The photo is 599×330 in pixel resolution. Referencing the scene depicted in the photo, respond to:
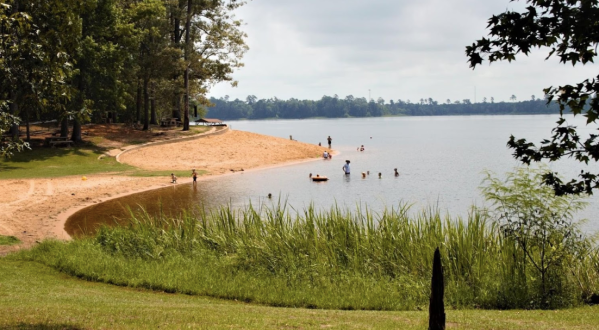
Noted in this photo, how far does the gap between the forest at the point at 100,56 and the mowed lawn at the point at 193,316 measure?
4.19 metres

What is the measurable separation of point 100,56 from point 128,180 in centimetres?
1318

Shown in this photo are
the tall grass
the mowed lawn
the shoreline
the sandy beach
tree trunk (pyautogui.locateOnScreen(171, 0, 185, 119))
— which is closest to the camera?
the mowed lawn

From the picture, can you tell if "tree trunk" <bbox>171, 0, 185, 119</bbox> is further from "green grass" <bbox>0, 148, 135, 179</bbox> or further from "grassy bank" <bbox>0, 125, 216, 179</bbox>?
"green grass" <bbox>0, 148, 135, 179</bbox>

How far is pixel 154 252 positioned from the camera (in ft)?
60.5

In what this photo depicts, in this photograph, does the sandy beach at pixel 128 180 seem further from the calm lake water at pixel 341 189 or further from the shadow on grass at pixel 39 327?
the shadow on grass at pixel 39 327

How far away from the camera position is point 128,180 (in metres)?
40.1

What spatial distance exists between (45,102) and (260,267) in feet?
24.3

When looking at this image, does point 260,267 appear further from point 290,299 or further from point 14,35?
point 14,35

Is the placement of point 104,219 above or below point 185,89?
below

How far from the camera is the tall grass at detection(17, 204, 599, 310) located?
14.3m

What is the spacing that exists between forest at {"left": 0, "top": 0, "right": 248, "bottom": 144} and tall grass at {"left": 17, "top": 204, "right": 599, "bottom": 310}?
15.1ft

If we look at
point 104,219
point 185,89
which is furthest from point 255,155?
point 104,219

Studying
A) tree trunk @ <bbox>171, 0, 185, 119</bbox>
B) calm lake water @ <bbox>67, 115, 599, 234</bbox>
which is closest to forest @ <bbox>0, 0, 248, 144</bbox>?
tree trunk @ <bbox>171, 0, 185, 119</bbox>

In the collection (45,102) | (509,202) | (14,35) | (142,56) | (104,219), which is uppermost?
(142,56)
